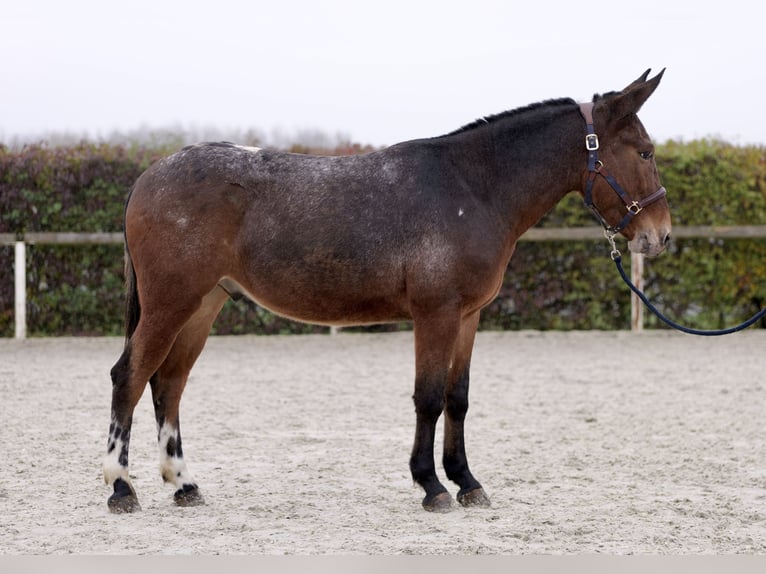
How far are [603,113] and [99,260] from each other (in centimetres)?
954

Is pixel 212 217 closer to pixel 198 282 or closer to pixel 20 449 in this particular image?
pixel 198 282

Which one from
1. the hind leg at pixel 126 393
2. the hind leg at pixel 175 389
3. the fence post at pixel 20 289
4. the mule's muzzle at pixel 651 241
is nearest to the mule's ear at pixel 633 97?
the mule's muzzle at pixel 651 241

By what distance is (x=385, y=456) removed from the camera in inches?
264

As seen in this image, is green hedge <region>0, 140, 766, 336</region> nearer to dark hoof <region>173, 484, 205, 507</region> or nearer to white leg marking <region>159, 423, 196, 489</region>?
white leg marking <region>159, 423, 196, 489</region>

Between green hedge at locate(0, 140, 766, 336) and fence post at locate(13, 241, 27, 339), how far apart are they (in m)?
0.22

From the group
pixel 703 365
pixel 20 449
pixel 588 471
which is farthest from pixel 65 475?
pixel 703 365

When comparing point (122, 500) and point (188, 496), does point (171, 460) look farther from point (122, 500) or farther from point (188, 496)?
point (122, 500)

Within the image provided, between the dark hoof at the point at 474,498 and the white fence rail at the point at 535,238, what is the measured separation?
8.03 metres

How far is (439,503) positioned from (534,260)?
353 inches

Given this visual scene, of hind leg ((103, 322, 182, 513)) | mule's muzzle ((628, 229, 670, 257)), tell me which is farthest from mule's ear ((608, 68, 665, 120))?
hind leg ((103, 322, 182, 513))

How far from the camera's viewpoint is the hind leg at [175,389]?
17.9 feet

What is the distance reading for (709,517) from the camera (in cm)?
508

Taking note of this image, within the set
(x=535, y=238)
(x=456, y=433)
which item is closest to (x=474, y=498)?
(x=456, y=433)

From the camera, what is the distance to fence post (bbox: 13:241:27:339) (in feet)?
43.1
